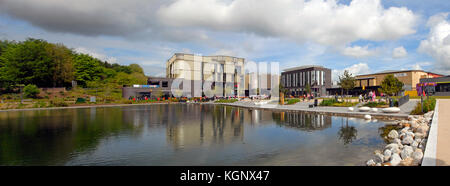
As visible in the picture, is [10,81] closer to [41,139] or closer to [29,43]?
[29,43]

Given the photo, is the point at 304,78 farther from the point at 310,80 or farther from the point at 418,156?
the point at 418,156

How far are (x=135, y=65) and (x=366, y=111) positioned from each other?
112 m

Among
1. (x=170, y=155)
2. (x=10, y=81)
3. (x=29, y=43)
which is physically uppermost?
(x=29, y=43)

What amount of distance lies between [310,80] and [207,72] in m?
43.6

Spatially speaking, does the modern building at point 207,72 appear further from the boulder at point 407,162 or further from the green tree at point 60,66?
the boulder at point 407,162

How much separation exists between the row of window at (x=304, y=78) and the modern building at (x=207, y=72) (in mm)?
24238

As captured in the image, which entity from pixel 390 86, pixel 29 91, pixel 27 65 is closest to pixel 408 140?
pixel 390 86

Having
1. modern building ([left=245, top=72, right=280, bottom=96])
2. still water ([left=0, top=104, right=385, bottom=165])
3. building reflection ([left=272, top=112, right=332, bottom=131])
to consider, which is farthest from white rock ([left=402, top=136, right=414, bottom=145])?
modern building ([left=245, top=72, right=280, bottom=96])

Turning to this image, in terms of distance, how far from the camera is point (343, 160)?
267 inches

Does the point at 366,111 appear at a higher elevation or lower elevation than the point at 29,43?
lower

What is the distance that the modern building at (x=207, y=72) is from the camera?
80.4m

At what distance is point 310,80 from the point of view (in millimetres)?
88000
